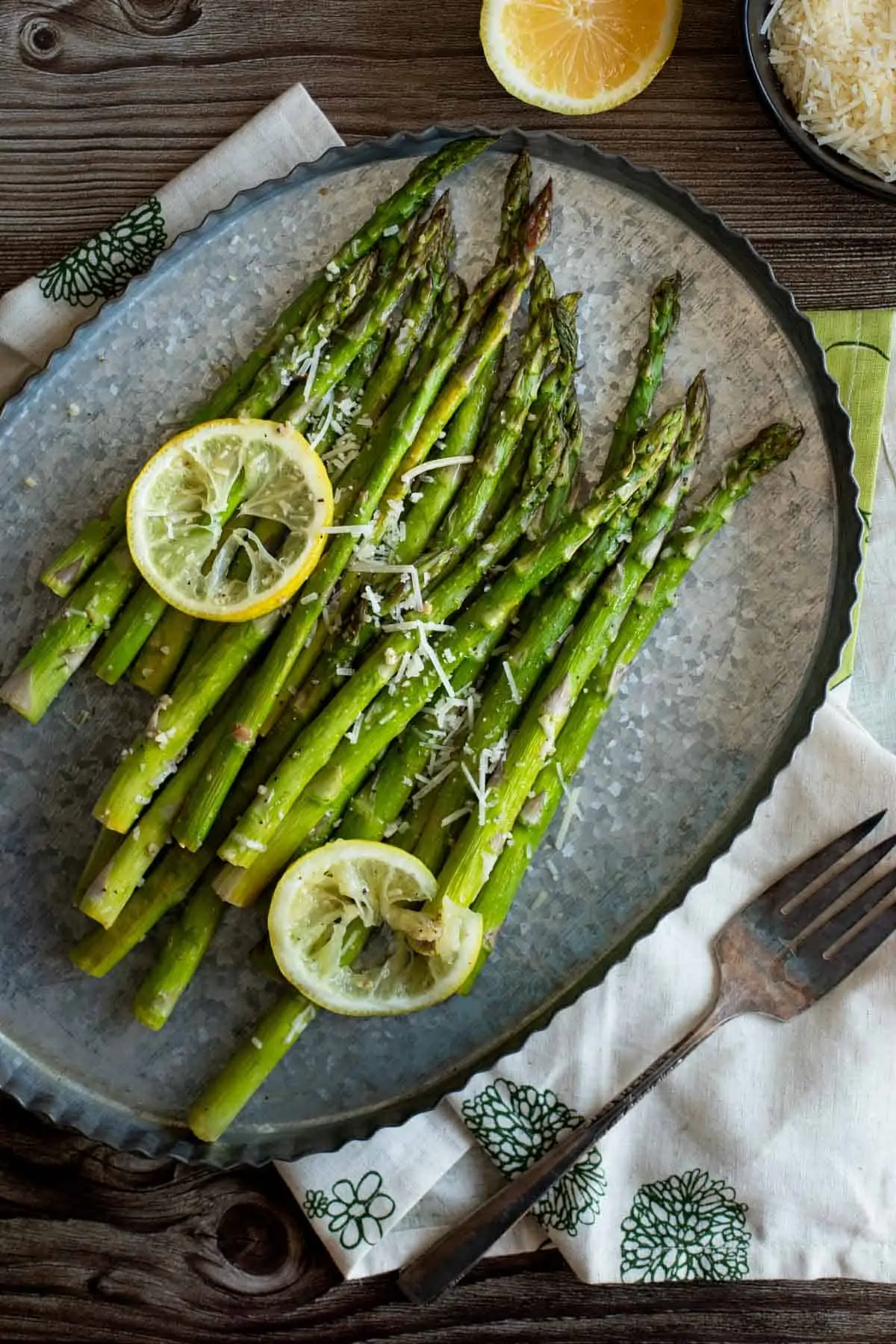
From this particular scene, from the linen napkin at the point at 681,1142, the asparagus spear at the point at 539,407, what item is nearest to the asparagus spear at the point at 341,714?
the asparagus spear at the point at 539,407

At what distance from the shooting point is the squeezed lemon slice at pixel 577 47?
306 centimetres

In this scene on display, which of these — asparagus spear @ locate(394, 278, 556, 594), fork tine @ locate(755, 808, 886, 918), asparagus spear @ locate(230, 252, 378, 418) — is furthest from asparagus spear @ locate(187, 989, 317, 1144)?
asparagus spear @ locate(230, 252, 378, 418)

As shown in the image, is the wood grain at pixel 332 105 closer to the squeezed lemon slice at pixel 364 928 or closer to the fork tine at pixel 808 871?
the fork tine at pixel 808 871

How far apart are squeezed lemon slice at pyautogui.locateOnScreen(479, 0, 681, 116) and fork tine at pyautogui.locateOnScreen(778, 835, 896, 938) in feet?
6.89

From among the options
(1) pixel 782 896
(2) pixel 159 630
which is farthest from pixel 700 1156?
(2) pixel 159 630

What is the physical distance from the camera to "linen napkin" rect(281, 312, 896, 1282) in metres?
2.93

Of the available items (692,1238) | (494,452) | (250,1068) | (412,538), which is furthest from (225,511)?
(692,1238)

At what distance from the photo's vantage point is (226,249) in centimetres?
300

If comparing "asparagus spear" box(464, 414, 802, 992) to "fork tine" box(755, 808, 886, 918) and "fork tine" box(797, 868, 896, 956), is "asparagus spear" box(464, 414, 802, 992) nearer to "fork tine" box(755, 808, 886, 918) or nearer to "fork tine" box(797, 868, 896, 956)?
"fork tine" box(755, 808, 886, 918)

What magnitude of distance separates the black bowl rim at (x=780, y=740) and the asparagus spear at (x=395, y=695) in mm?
540

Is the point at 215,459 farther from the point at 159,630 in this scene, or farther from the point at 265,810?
the point at 265,810

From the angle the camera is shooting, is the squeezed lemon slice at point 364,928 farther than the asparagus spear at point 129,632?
No

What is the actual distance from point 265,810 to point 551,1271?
4.93 feet

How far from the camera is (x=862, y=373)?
3.15 metres
